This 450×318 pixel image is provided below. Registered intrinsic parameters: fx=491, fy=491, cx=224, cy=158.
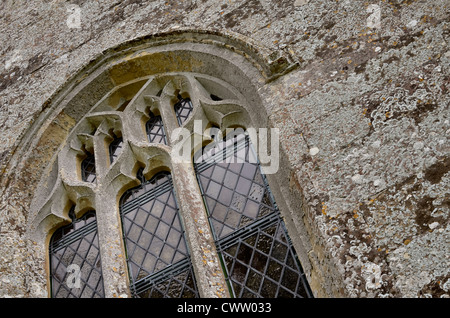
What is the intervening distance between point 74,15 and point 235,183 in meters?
2.97

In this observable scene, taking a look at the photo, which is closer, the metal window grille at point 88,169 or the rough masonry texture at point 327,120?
the rough masonry texture at point 327,120

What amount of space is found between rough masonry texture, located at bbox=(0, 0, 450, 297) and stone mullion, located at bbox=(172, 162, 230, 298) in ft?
1.83

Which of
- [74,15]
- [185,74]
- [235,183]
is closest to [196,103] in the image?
[185,74]

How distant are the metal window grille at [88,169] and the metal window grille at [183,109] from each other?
91cm

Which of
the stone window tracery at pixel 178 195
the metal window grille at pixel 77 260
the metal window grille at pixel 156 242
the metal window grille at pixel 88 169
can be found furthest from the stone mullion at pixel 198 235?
the metal window grille at pixel 88 169

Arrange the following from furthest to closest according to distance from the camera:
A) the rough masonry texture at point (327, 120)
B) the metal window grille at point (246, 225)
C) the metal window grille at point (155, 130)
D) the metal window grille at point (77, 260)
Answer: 1. the metal window grille at point (155, 130)
2. the metal window grille at point (77, 260)
3. the metal window grille at point (246, 225)
4. the rough masonry texture at point (327, 120)

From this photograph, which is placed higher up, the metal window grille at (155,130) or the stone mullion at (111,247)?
the metal window grille at (155,130)

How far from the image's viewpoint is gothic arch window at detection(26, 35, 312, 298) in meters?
3.20

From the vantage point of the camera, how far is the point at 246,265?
124 inches

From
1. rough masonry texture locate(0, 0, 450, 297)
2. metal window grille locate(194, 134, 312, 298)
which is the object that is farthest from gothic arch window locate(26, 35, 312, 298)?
rough masonry texture locate(0, 0, 450, 297)

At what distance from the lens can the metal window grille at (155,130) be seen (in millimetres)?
4352

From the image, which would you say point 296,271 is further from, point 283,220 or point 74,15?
point 74,15

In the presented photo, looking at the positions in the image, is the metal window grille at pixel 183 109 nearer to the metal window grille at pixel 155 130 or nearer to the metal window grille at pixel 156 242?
the metal window grille at pixel 155 130

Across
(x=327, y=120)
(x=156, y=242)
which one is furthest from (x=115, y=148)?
(x=327, y=120)
